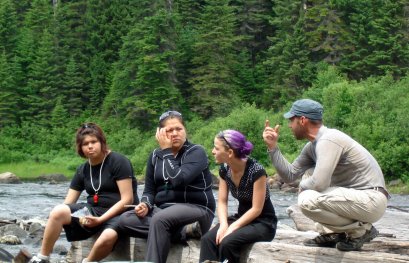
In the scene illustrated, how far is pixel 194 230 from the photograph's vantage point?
7.64 meters

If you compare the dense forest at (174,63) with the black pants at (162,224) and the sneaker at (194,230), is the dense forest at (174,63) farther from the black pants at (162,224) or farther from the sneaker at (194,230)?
the sneaker at (194,230)

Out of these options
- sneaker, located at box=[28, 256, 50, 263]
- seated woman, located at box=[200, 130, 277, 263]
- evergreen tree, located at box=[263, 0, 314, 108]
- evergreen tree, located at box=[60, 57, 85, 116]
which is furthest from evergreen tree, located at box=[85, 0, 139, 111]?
seated woman, located at box=[200, 130, 277, 263]

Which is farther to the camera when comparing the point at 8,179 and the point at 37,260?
the point at 8,179

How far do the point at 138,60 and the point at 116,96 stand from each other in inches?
130

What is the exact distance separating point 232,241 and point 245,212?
34cm

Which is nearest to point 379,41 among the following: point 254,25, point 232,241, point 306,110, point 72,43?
point 254,25

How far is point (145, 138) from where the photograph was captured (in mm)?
57875

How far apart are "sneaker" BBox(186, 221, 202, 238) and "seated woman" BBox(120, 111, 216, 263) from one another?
0.04 m

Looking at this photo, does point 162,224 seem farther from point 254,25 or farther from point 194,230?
point 254,25

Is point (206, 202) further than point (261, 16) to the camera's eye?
No

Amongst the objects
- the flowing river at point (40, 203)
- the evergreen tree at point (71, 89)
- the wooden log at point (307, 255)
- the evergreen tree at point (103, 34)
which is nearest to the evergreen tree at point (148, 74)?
the evergreen tree at point (71, 89)

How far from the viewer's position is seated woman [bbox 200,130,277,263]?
724 cm

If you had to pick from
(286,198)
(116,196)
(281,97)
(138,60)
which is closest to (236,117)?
(281,97)

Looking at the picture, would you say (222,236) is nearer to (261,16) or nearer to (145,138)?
(145,138)
